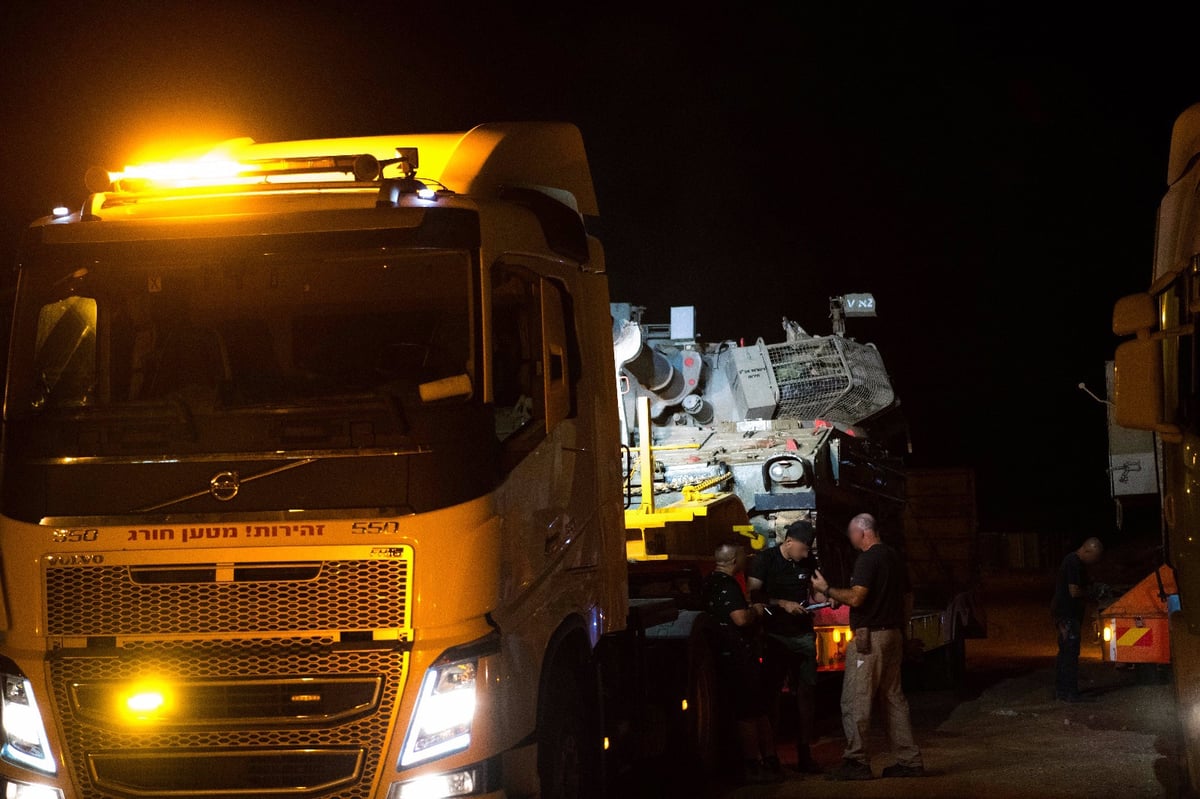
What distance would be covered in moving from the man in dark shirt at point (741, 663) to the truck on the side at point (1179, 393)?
3478 millimetres

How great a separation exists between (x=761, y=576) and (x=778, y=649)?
0.58 metres

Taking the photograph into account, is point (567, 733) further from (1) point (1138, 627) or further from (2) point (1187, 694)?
(1) point (1138, 627)

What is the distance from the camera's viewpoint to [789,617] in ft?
35.6

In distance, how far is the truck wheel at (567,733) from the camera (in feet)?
20.9

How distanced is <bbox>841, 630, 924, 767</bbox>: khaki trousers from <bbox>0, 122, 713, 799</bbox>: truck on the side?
140 inches

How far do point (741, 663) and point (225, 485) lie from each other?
5245 millimetres

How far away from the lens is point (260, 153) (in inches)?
318

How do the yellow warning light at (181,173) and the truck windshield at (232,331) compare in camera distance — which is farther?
the yellow warning light at (181,173)

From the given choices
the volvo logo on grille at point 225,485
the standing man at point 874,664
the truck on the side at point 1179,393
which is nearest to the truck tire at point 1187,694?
the truck on the side at point 1179,393

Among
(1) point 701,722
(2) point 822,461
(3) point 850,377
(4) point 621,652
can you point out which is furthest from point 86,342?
(3) point 850,377

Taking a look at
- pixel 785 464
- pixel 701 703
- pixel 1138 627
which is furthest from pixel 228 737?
pixel 785 464

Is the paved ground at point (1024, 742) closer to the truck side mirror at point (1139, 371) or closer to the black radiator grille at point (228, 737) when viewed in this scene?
the truck side mirror at point (1139, 371)

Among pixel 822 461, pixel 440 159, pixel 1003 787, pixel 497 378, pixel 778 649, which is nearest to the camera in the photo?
pixel 497 378

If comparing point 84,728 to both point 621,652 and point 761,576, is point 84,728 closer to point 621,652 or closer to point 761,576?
point 621,652
